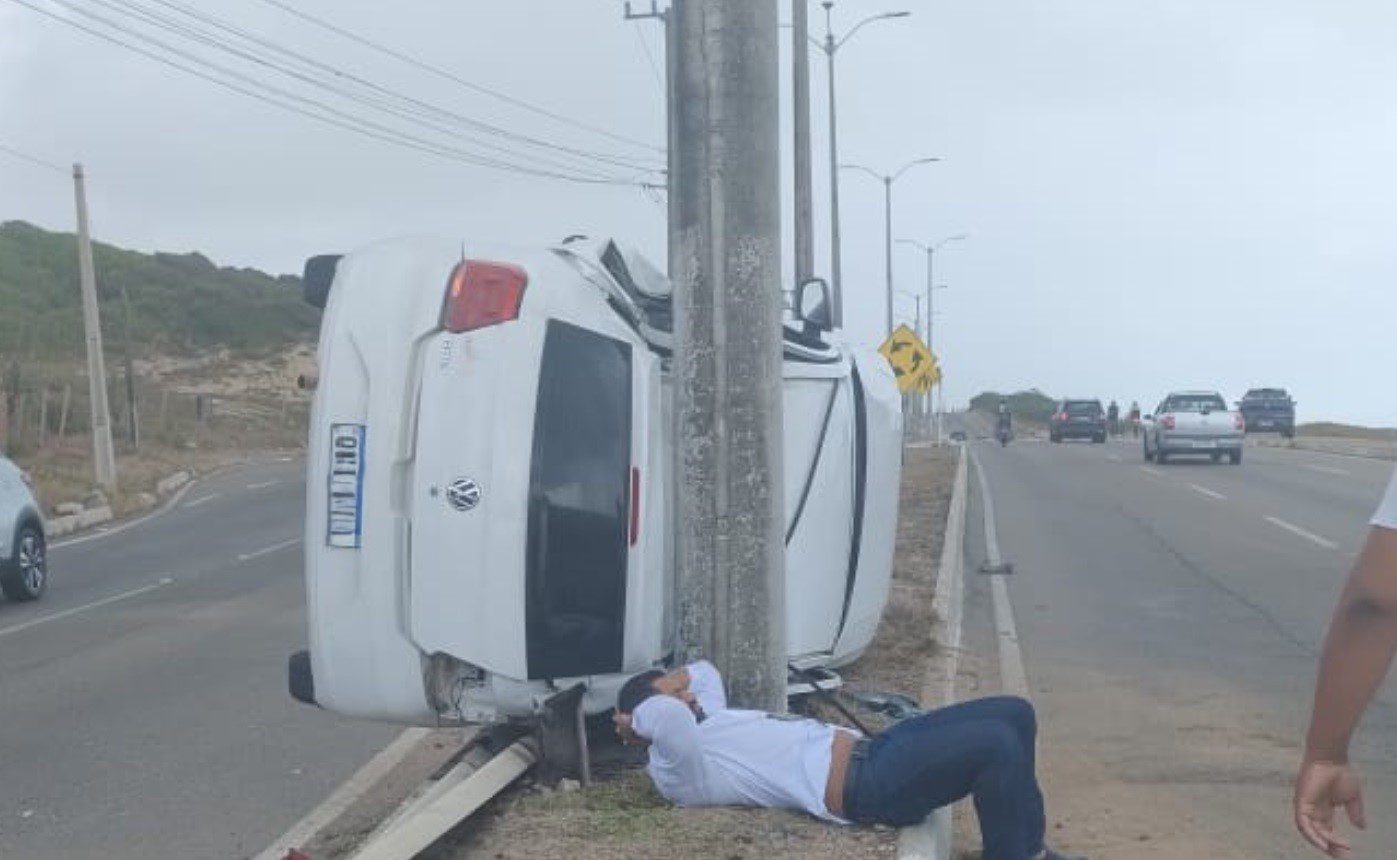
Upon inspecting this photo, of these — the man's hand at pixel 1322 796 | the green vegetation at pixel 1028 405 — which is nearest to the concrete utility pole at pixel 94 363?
the man's hand at pixel 1322 796

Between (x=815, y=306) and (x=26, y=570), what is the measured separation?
1082 centimetres

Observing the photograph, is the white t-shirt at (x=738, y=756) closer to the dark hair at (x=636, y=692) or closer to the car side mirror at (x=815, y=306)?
the dark hair at (x=636, y=692)

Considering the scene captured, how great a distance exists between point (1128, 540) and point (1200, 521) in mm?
2545

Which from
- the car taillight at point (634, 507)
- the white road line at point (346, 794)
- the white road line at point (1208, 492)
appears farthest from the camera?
the white road line at point (1208, 492)

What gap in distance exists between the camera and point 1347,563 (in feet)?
54.6

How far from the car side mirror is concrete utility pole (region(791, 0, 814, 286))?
13.9 m

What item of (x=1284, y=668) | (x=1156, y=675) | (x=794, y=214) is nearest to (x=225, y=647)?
(x=1156, y=675)

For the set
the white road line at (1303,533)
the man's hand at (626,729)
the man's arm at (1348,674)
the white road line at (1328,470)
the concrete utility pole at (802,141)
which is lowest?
the white road line at (1303,533)

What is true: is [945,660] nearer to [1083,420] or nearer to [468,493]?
[468,493]

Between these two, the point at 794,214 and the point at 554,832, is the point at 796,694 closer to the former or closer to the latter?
the point at 554,832

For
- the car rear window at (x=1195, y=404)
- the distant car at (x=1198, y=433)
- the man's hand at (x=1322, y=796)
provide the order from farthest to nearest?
the car rear window at (x=1195, y=404), the distant car at (x=1198, y=433), the man's hand at (x=1322, y=796)

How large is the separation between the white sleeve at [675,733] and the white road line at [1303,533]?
545 inches

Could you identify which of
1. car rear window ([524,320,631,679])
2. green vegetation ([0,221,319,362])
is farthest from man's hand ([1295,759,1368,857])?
green vegetation ([0,221,319,362])

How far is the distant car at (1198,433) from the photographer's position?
3722cm
